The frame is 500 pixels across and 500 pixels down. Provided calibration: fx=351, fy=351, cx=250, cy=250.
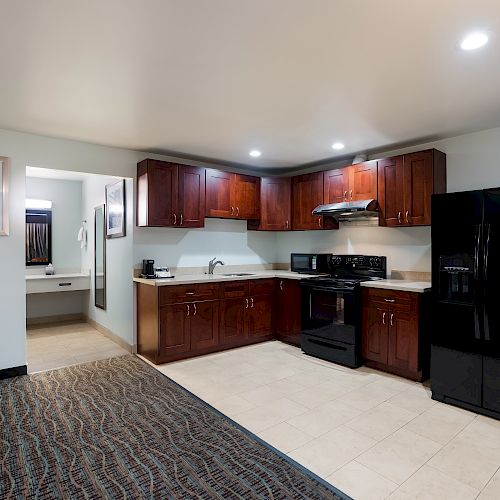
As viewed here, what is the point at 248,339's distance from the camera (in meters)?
4.60

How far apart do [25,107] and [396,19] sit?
9.51ft

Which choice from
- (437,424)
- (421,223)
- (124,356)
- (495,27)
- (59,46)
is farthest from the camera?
(124,356)

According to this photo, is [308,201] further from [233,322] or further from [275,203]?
[233,322]

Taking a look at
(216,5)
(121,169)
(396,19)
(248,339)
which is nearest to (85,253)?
(121,169)

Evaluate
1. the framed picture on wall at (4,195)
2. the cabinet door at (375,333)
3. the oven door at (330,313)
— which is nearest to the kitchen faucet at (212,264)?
the oven door at (330,313)

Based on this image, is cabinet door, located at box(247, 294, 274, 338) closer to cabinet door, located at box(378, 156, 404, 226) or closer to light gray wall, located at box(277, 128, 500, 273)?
light gray wall, located at box(277, 128, 500, 273)

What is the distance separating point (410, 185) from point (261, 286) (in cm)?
217

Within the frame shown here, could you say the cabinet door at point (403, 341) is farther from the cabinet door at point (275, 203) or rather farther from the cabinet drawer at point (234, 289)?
the cabinet door at point (275, 203)

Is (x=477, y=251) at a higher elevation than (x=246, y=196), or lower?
lower

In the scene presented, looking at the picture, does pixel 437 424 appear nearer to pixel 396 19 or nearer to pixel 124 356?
pixel 396 19

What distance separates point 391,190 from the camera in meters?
3.91

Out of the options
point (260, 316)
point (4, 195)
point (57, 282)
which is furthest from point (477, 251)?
point (57, 282)

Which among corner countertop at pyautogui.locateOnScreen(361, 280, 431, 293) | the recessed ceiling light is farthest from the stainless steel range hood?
the recessed ceiling light

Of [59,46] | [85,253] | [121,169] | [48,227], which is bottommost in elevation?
[85,253]
